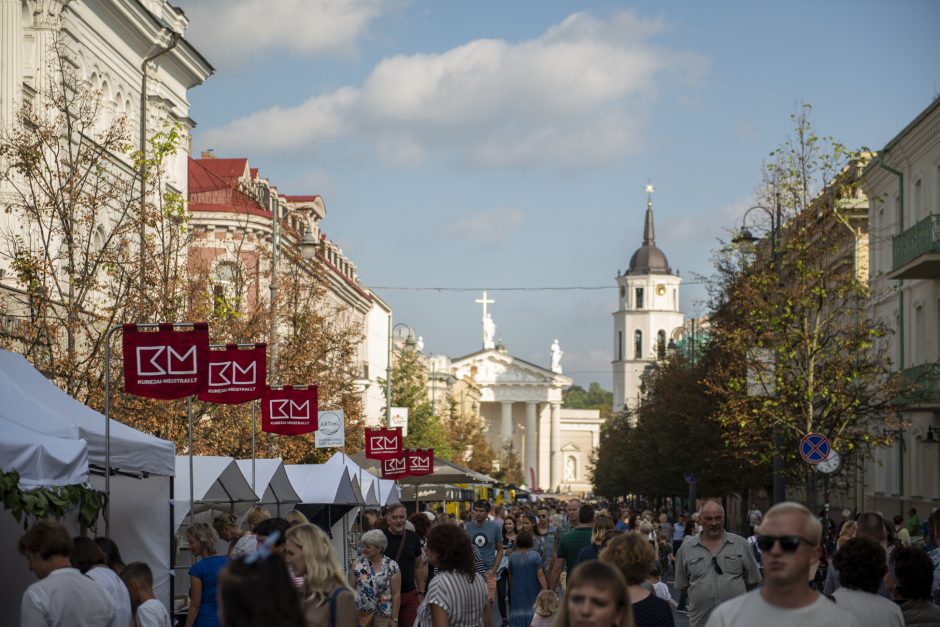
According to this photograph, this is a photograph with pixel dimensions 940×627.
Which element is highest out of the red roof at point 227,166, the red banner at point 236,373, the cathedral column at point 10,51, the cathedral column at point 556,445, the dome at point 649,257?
the dome at point 649,257

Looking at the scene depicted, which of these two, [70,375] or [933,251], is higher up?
[933,251]

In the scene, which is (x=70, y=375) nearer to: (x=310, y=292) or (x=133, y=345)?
(x=133, y=345)

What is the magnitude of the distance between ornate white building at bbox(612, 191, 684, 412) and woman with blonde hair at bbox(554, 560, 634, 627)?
17829cm

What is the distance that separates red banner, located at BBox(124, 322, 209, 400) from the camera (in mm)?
14750

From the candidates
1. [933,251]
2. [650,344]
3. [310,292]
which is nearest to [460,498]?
[310,292]

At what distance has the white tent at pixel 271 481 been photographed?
2136cm

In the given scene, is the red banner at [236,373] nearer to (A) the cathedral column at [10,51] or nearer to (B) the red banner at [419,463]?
(A) the cathedral column at [10,51]

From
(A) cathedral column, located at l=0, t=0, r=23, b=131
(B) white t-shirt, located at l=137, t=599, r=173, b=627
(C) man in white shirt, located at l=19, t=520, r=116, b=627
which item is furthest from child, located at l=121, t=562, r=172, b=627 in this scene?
(A) cathedral column, located at l=0, t=0, r=23, b=131

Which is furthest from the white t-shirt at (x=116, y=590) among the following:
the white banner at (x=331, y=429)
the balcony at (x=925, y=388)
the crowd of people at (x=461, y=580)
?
the balcony at (x=925, y=388)

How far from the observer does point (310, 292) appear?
35.0 m

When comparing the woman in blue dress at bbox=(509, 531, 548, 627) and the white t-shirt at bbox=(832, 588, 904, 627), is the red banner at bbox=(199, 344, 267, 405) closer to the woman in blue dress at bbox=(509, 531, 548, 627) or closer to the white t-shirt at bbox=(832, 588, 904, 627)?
the woman in blue dress at bbox=(509, 531, 548, 627)

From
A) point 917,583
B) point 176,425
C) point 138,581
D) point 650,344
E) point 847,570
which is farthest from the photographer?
point 650,344

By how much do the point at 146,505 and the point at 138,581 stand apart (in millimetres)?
6502

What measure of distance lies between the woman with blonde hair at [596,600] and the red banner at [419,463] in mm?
28322
